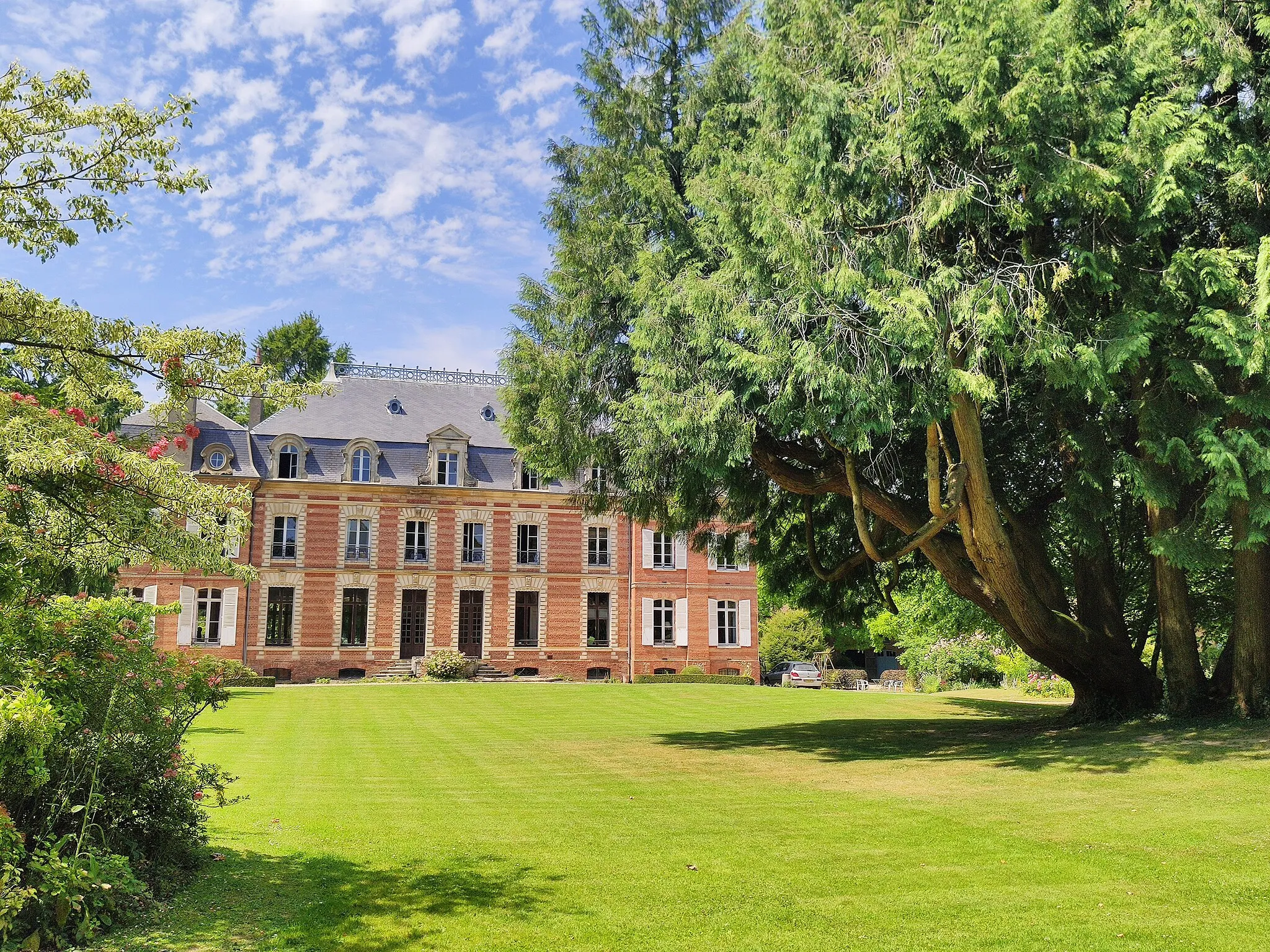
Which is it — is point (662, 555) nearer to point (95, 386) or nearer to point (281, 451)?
point (281, 451)

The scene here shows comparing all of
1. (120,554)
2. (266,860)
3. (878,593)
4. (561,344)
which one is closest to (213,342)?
(120,554)

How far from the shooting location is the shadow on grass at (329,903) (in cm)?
526

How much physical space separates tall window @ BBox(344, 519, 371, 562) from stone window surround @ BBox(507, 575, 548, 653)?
554cm

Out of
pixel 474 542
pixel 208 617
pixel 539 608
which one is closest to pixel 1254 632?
pixel 539 608

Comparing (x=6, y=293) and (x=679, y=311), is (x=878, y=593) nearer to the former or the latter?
(x=679, y=311)

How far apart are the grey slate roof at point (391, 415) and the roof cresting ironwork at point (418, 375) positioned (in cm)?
18

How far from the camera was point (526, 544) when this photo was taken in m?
38.1

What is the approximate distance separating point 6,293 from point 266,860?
14.1ft

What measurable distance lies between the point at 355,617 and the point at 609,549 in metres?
10.1

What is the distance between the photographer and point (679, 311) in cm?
1273

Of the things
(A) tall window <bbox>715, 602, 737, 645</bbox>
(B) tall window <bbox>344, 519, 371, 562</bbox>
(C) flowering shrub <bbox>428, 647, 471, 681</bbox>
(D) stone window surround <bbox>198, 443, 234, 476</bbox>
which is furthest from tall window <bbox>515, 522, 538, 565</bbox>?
(D) stone window surround <bbox>198, 443, 234, 476</bbox>

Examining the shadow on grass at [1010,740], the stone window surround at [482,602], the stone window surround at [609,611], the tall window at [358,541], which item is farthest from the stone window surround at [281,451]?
the shadow on grass at [1010,740]

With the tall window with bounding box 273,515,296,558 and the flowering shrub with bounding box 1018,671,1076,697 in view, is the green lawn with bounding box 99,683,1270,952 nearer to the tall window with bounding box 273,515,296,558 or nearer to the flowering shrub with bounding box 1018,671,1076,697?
the flowering shrub with bounding box 1018,671,1076,697

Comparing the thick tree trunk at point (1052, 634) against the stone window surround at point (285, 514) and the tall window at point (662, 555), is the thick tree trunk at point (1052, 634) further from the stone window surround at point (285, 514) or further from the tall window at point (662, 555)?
the stone window surround at point (285, 514)
